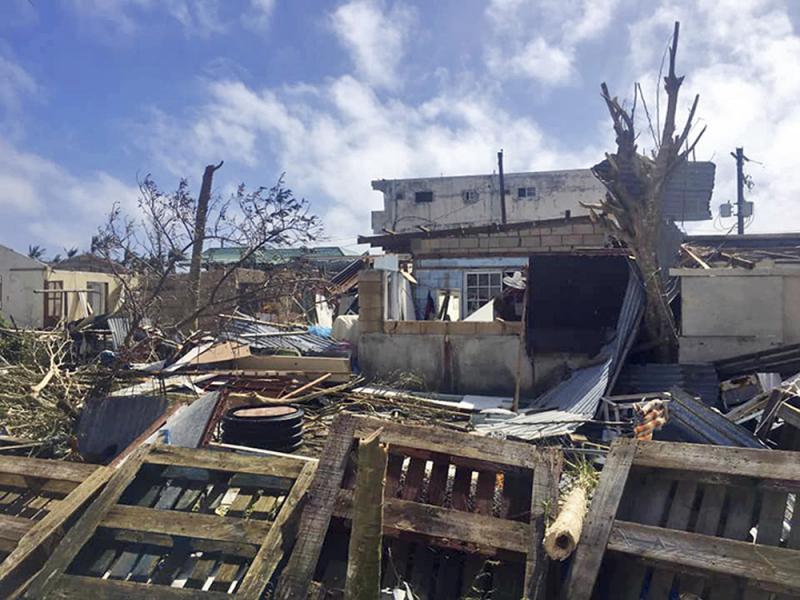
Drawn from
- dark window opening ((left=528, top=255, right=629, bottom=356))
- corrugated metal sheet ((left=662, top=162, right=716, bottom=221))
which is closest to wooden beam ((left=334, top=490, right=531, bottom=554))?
dark window opening ((left=528, top=255, right=629, bottom=356))

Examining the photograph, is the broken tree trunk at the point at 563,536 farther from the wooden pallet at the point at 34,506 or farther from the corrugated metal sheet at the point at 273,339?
the corrugated metal sheet at the point at 273,339

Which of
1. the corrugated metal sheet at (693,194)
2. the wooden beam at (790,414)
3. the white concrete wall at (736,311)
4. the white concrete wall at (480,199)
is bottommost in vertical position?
the wooden beam at (790,414)

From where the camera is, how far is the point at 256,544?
306 centimetres

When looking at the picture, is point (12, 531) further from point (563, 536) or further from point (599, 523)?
point (599, 523)

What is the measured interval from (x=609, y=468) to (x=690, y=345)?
5.66m

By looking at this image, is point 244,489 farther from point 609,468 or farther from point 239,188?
point 239,188

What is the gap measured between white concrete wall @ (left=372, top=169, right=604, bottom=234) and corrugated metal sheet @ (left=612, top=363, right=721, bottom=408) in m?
24.5

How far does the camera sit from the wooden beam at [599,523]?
2772 millimetres

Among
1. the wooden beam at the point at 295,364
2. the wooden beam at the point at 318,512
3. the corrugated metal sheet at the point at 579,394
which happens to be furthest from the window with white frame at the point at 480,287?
the wooden beam at the point at 318,512

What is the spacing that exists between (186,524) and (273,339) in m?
7.56

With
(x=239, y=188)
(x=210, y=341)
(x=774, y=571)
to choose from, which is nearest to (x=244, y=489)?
(x=774, y=571)

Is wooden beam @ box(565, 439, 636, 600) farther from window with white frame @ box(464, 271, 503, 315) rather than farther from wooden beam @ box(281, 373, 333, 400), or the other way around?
window with white frame @ box(464, 271, 503, 315)

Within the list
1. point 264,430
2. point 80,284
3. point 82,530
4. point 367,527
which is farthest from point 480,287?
point 80,284

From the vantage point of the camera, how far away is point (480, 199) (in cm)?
3244
